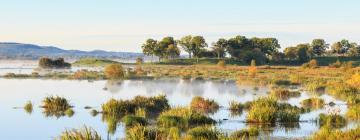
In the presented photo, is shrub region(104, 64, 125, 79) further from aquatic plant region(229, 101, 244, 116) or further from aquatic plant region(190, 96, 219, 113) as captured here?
aquatic plant region(229, 101, 244, 116)

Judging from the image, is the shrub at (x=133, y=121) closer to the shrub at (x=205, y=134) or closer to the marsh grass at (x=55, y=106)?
the shrub at (x=205, y=134)

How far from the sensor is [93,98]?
34562 mm

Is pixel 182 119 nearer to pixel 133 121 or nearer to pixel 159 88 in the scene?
pixel 133 121

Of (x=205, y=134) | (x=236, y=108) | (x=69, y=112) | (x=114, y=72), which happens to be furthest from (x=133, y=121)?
(x=114, y=72)

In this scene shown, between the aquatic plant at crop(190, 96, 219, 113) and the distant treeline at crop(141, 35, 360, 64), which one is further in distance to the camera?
the distant treeline at crop(141, 35, 360, 64)

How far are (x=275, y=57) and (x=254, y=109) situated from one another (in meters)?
113

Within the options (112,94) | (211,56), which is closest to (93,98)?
(112,94)

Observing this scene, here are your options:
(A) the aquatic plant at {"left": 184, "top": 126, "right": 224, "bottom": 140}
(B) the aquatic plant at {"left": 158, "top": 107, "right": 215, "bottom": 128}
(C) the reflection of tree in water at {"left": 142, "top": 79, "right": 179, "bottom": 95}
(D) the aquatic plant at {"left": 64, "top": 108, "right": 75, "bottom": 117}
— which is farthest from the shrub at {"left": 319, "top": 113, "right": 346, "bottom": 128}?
(C) the reflection of tree in water at {"left": 142, "top": 79, "right": 179, "bottom": 95}

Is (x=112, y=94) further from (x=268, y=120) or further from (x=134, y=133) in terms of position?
(x=134, y=133)

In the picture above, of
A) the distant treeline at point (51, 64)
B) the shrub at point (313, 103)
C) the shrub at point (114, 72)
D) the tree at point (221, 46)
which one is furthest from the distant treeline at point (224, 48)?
the shrub at point (313, 103)

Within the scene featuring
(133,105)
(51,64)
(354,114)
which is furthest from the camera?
(51,64)

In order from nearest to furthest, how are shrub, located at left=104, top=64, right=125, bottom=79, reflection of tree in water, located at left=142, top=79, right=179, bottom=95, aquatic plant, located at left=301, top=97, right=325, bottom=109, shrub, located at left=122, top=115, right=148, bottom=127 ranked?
shrub, located at left=122, top=115, right=148, bottom=127 → aquatic plant, located at left=301, top=97, right=325, bottom=109 → reflection of tree in water, located at left=142, top=79, right=179, bottom=95 → shrub, located at left=104, top=64, right=125, bottom=79

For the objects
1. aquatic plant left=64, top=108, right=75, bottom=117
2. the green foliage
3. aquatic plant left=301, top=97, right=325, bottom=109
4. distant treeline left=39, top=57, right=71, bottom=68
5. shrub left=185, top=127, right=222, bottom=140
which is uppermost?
shrub left=185, top=127, right=222, bottom=140

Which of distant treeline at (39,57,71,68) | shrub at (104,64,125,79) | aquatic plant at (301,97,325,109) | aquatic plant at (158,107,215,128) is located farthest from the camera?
distant treeline at (39,57,71,68)
